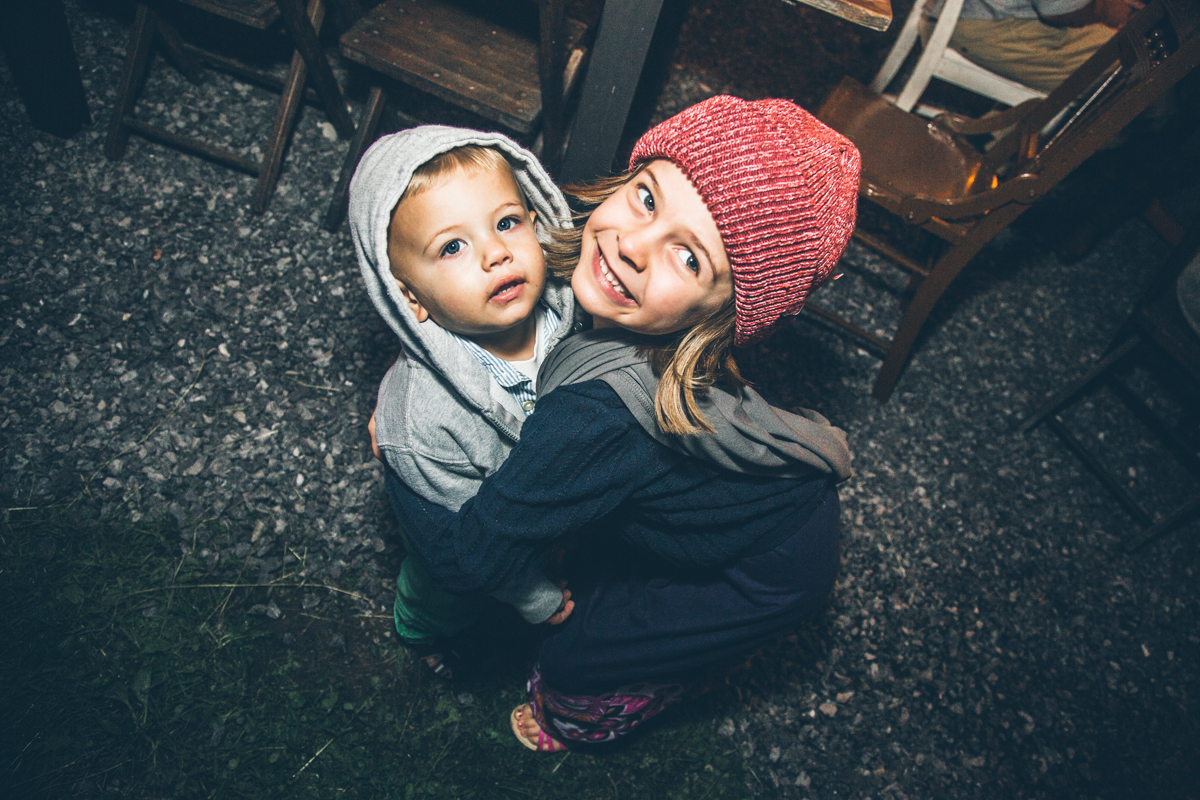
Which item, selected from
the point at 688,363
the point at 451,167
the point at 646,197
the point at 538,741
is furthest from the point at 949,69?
the point at 538,741

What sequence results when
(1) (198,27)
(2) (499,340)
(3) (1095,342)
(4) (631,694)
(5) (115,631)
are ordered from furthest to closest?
1. (3) (1095,342)
2. (1) (198,27)
3. (5) (115,631)
4. (4) (631,694)
5. (2) (499,340)

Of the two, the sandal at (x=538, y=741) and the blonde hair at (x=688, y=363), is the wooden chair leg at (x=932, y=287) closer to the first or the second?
the blonde hair at (x=688, y=363)

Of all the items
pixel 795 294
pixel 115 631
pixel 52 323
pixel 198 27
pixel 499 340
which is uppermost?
pixel 795 294

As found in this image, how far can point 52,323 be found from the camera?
2.71 metres

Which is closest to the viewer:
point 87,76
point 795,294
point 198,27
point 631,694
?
point 795,294

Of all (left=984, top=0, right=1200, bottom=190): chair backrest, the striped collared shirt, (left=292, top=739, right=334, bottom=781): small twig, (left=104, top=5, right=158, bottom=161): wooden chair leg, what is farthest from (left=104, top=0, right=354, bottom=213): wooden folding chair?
(left=984, top=0, right=1200, bottom=190): chair backrest

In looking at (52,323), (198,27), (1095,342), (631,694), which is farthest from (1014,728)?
(198,27)

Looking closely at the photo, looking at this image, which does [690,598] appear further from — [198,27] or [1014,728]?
[198,27]

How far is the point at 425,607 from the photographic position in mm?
2092

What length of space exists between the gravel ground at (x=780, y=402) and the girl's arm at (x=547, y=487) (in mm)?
1299

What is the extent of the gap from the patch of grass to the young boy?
978 millimetres

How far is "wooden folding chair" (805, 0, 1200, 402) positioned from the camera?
84.4 inches

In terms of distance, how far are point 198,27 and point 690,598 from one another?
157 inches

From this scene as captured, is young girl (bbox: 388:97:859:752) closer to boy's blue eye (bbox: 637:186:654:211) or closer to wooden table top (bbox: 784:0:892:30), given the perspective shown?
boy's blue eye (bbox: 637:186:654:211)
